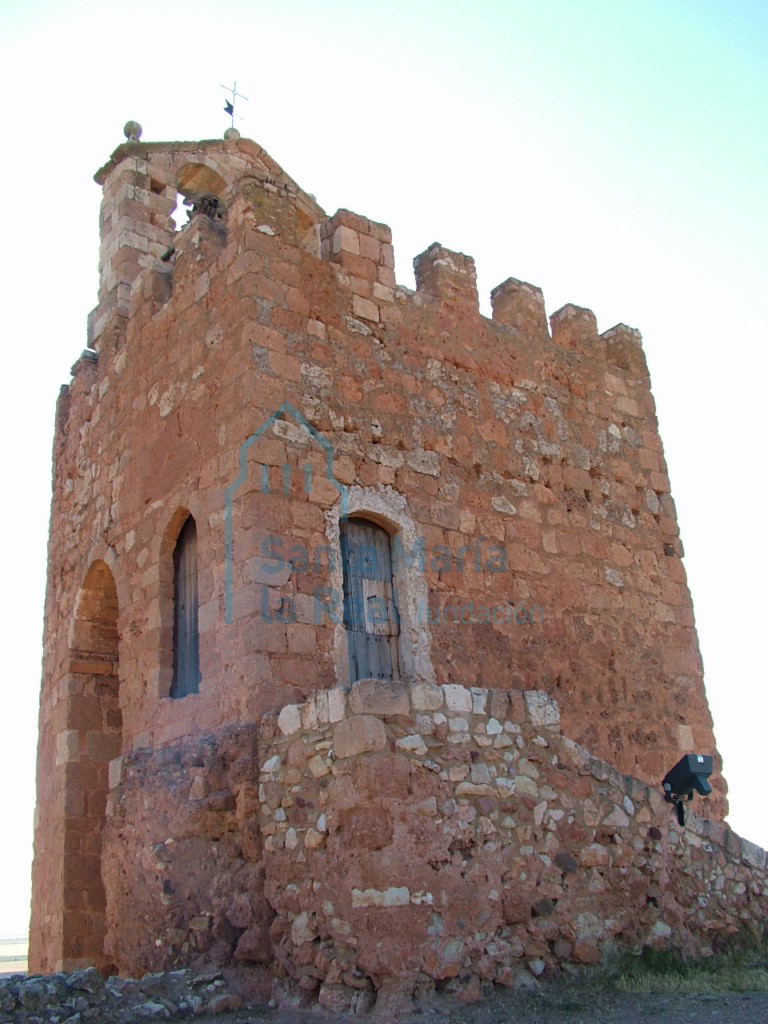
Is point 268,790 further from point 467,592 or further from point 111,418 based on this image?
point 111,418

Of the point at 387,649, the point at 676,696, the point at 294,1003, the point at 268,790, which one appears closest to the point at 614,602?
the point at 676,696

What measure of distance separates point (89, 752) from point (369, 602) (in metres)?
3.04

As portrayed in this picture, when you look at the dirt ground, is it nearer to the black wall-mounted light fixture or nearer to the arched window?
the black wall-mounted light fixture

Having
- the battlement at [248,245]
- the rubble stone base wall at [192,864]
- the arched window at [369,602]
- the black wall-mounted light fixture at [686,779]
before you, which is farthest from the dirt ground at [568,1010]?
the battlement at [248,245]

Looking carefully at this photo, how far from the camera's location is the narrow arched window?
25.2 feet

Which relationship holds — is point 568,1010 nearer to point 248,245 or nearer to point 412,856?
point 412,856

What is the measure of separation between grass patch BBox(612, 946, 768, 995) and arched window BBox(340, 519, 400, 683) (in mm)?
2442

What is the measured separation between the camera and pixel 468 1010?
526cm

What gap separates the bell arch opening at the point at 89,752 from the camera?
8273 millimetres

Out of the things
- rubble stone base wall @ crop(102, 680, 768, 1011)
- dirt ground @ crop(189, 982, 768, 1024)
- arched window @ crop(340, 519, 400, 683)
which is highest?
arched window @ crop(340, 519, 400, 683)

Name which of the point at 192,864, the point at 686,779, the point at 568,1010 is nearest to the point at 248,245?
the point at 192,864

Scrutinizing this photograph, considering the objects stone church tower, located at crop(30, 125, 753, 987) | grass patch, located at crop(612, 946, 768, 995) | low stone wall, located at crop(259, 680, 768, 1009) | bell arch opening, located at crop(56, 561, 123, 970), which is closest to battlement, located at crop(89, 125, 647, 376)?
stone church tower, located at crop(30, 125, 753, 987)

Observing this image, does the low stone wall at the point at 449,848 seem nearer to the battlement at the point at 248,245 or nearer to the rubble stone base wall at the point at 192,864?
the rubble stone base wall at the point at 192,864

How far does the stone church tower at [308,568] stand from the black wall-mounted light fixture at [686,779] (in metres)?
0.30
